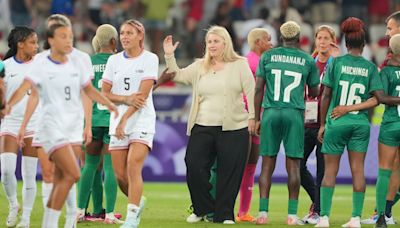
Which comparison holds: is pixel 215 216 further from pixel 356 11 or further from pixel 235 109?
pixel 356 11

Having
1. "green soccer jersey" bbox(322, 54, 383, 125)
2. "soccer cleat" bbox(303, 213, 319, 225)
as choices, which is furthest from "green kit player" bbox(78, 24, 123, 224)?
"green soccer jersey" bbox(322, 54, 383, 125)

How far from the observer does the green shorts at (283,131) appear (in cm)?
1464

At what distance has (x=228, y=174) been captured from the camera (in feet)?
48.9

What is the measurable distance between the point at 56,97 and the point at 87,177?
3.15 meters

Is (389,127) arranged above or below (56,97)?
below

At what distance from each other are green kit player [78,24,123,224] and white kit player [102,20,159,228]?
887 millimetres

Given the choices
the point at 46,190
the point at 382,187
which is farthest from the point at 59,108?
the point at 382,187

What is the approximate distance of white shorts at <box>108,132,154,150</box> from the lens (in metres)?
13.4

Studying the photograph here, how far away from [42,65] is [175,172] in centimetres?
1159

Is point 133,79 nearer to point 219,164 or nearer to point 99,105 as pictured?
point 99,105

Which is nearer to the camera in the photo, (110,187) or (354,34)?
(354,34)

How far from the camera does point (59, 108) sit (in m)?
11.9

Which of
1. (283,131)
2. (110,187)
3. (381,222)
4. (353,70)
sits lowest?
(381,222)

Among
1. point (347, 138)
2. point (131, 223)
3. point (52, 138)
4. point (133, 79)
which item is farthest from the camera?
point (347, 138)
